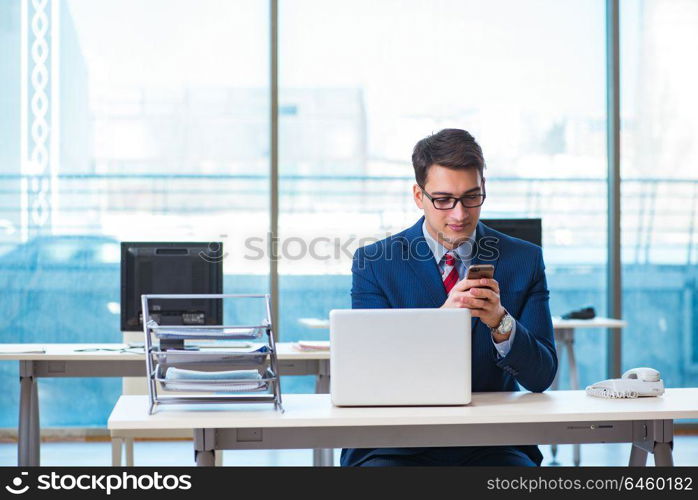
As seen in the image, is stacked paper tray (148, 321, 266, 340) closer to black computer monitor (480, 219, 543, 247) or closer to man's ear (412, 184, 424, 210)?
man's ear (412, 184, 424, 210)

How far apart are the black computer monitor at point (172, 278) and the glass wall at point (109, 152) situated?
1688 millimetres

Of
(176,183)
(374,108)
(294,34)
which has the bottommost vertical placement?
(176,183)

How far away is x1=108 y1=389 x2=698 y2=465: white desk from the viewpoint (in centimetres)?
194

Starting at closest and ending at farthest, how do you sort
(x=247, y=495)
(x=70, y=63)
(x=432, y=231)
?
(x=247, y=495), (x=432, y=231), (x=70, y=63)

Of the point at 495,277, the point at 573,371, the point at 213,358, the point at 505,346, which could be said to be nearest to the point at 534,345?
the point at 505,346

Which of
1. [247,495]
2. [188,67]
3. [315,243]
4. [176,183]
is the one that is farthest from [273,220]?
[247,495]

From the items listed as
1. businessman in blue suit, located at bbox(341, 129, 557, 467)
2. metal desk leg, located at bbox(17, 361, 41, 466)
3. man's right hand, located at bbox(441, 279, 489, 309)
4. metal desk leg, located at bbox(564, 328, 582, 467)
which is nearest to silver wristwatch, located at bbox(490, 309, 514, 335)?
businessman in blue suit, located at bbox(341, 129, 557, 467)

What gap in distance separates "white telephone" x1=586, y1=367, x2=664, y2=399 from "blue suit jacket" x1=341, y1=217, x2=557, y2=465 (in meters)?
0.14

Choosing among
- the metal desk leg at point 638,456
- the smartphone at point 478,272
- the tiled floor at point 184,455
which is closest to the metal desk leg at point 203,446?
the smartphone at point 478,272

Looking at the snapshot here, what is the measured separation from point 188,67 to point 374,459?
150 inches

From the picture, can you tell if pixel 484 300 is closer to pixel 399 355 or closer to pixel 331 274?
pixel 399 355

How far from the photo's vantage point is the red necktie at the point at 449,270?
2365 millimetres

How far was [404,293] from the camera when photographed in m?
2.36

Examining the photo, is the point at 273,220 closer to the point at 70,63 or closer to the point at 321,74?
the point at 321,74
